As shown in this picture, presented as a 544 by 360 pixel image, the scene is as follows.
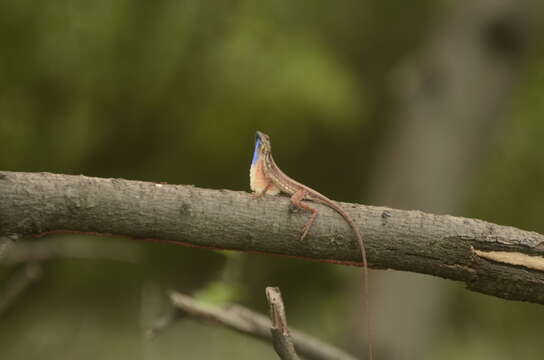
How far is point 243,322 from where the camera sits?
4359mm

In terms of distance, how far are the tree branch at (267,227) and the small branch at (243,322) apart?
1369 mm

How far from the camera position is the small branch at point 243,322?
4.20 m

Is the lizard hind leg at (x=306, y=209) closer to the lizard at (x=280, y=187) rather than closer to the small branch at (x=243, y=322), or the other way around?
the lizard at (x=280, y=187)

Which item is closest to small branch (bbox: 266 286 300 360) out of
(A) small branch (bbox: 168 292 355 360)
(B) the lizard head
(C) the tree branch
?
(C) the tree branch

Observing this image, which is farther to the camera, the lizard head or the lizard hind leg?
the lizard head

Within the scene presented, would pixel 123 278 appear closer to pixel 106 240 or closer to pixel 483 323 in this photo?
pixel 106 240

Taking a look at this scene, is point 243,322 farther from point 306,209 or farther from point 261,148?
point 306,209

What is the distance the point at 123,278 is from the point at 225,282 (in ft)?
15.4

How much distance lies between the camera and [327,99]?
7391mm

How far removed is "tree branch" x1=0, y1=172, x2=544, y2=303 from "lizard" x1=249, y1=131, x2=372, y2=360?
40 millimetres

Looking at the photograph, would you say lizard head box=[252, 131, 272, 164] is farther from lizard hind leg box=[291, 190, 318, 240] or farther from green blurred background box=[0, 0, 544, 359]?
green blurred background box=[0, 0, 544, 359]

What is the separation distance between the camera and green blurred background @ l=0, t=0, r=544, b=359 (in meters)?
7.14

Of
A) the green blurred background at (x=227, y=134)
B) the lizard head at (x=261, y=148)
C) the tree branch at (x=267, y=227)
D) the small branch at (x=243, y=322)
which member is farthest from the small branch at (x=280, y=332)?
the green blurred background at (x=227, y=134)

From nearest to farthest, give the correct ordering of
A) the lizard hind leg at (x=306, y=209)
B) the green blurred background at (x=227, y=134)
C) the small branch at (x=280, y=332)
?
the small branch at (x=280, y=332), the lizard hind leg at (x=306, y=209), the green blurred background at (x=227, y=134)
